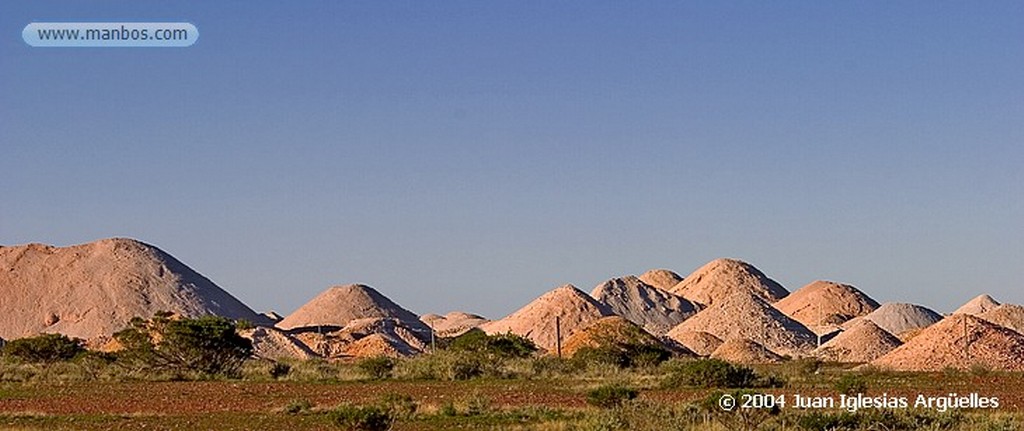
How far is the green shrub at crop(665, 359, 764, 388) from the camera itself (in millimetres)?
41188

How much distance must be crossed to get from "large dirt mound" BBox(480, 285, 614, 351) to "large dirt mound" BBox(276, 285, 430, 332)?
2252cm

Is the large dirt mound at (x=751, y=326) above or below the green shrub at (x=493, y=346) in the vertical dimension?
above

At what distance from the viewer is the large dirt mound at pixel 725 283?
419 feet

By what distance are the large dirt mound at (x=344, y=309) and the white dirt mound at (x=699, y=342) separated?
42.8 m

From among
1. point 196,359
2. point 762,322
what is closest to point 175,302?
point 762,322

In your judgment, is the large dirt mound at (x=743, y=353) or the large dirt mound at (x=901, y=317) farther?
the large dirt mound at (x=901, y=317)

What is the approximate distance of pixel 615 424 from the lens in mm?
23016

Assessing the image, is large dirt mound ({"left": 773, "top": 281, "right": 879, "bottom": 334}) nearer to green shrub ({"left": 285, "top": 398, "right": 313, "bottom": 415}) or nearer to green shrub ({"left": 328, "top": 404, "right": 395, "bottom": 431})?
green shrub ({"left": 285, "top": 398, "right": 313, "bottom": 415})

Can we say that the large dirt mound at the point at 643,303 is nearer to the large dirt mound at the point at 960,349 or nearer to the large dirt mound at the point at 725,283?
the large dirt mound at the point at 725,283

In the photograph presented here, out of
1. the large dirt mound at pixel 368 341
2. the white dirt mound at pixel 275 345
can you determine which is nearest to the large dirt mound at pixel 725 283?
the large dirt mound at pixel 368 341

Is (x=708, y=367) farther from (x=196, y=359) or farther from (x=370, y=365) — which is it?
(x=196, y=359)

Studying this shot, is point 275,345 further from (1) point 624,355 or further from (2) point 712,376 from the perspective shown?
(2) point 712,376

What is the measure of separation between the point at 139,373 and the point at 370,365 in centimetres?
921

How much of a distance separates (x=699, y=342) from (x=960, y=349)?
24409 millimetres
